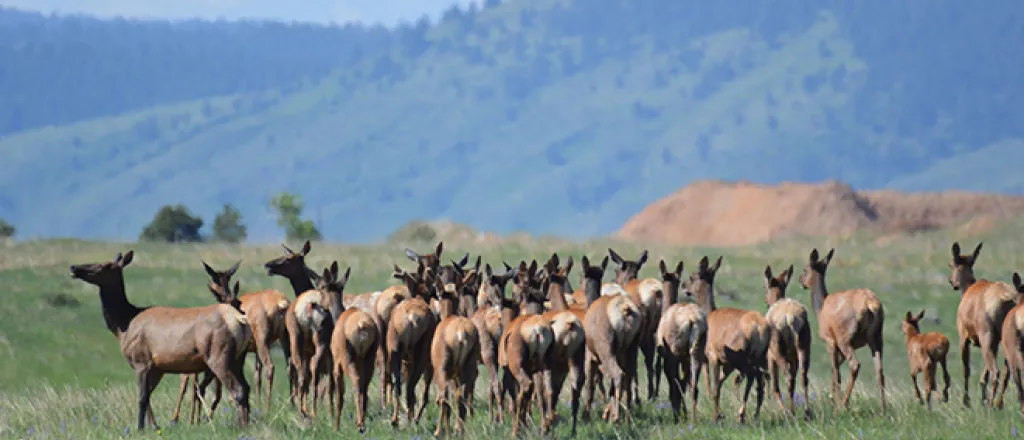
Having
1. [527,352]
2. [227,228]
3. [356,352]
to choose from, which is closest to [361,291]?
[356,352]

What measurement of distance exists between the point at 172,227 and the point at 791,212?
1469 inches

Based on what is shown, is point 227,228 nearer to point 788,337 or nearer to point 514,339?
point 788,337

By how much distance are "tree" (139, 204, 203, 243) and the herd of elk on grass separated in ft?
210

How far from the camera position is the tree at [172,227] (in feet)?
278

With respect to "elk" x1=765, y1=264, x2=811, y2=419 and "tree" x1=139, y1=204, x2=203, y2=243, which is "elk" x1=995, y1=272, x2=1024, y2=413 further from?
"tree" x1=139, y1=204, x2=203, y2=243

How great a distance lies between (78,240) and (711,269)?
44.2 m

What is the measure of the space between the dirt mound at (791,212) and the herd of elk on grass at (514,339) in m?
67.6

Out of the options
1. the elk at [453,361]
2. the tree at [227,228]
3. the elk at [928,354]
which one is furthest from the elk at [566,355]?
the tree at [227,228]

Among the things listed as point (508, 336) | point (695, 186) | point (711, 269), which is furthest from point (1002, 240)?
point (508, 336)

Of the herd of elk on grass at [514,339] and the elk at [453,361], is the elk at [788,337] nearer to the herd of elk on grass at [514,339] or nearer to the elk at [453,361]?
the herd of elk on grass at [514,339]

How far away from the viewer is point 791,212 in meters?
93.8

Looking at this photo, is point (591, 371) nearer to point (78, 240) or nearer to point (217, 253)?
point (217, 253)

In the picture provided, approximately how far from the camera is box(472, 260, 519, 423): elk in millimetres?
19188

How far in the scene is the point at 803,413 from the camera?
1970 cm
